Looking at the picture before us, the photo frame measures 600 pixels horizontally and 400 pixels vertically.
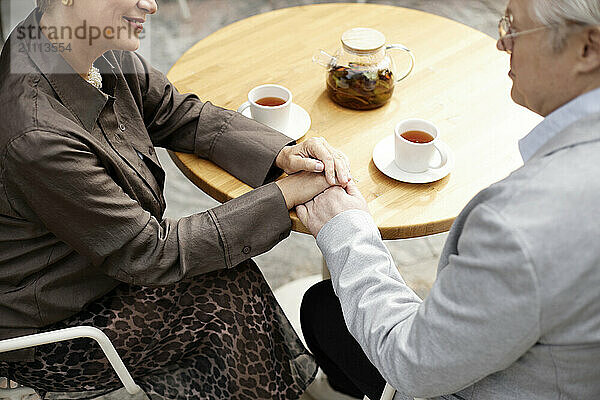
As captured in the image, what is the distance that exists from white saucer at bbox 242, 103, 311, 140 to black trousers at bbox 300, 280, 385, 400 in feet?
1.22

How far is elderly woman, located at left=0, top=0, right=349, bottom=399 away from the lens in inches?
50.1

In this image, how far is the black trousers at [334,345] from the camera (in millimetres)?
1449

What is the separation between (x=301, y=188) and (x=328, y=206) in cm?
9

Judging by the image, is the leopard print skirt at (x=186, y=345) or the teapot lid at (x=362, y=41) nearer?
the leopard print skirt at (x=186, y=345)

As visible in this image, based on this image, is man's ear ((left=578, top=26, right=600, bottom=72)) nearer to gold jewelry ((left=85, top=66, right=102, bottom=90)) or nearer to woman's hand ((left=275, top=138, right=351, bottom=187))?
woman's hand ((left=275, top=138, right=351, bottom=187))

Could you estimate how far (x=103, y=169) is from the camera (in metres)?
1.30

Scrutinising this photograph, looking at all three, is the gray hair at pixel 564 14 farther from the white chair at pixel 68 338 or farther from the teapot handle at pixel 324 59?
the white chair at pixel 68 338

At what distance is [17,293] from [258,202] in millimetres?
538

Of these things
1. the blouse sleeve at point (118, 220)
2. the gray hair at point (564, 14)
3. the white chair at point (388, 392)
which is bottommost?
the white chair at point (388, 392)

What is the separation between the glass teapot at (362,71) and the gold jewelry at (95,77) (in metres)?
0.56

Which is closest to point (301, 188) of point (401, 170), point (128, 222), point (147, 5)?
point (401, 170)

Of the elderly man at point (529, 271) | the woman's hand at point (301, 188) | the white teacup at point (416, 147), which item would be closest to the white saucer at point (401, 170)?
the white teacup at point (416, 147)

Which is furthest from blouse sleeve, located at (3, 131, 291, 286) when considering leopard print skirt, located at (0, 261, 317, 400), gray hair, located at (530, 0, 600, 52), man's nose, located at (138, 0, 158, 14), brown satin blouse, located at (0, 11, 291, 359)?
gray hair, located at (530, 0, 600, 52)

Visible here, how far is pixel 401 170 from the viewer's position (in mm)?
1493
